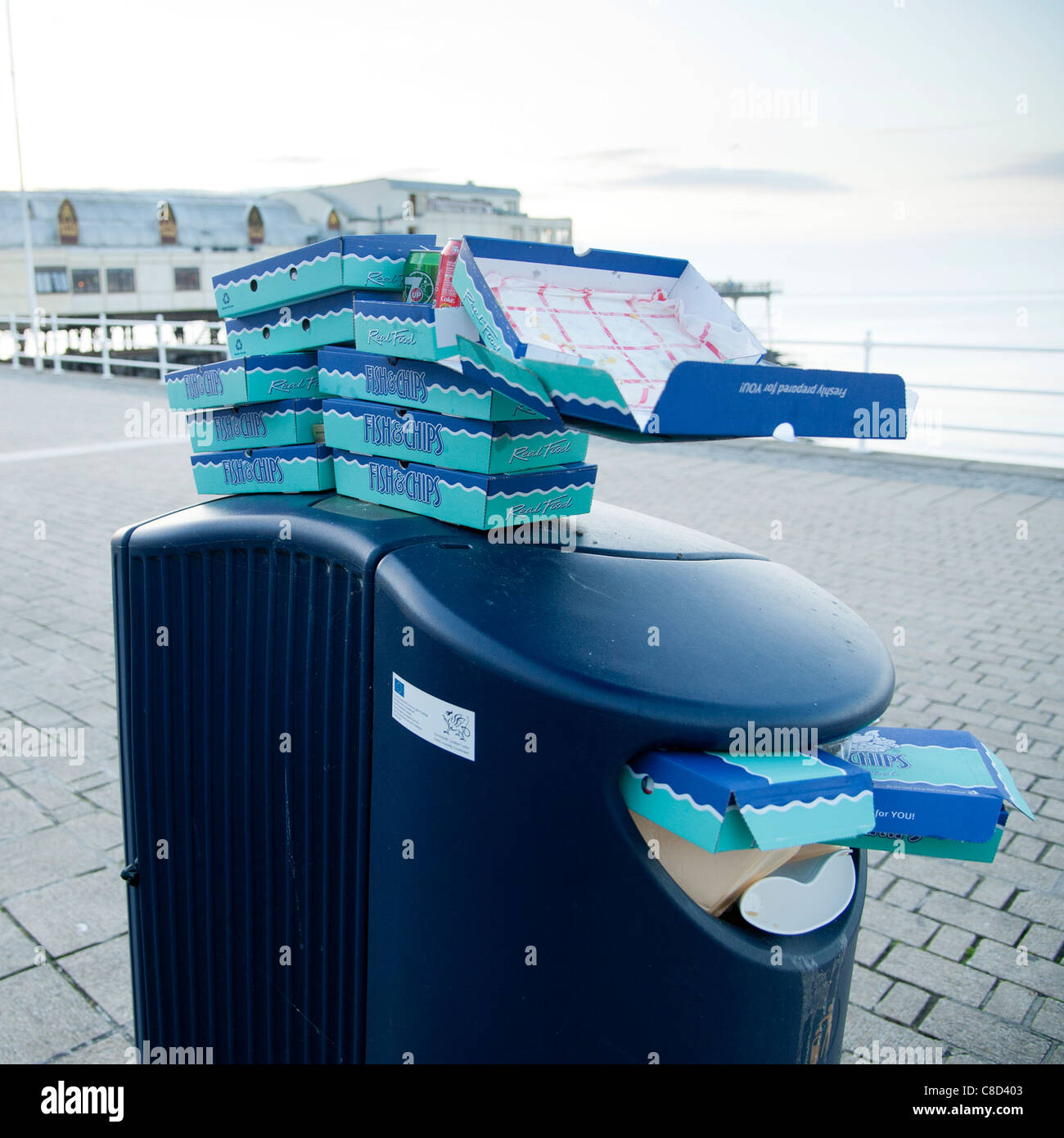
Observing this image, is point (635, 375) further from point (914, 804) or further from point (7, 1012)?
point (7, 1012)

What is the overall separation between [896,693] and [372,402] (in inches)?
147

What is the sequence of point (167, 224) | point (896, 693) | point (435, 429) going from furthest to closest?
point (167, 224)
point (896, 693)
point (435, 429)

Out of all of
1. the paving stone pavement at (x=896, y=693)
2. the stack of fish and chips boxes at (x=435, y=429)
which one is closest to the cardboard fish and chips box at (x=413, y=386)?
the stack of fish and chips boxes at (x=435, y=429)

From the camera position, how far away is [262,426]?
6.57 feet

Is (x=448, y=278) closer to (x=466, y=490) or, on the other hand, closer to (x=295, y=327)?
(x=466, y=490)

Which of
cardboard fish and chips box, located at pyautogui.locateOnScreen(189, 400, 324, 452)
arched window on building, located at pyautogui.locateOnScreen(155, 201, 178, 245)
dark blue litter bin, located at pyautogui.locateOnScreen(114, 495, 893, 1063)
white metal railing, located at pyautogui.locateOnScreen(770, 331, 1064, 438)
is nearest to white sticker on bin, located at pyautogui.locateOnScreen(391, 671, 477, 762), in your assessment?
dark blue litter bin, located at pyautogui.locateOnScreen(114, 495, 893, 1063)

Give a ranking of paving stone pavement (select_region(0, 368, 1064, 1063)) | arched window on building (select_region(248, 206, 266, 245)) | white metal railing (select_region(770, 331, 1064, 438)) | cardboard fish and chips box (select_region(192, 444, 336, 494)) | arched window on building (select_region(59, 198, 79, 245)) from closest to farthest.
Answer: cardboard fish and chips box (select_region(192, 444, 336, 494))
paving stone pavement (select_region(0, 368, 1064, 1063))
white metal railing (select_region(770, 331, 1064, 438))
arched window on building (select_region(59, 198, 79, 245))
arched window on building (select_region(248, 206, 266, 245))

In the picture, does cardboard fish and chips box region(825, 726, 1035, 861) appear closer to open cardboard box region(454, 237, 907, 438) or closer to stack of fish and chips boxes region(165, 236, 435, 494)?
open cardboard box region(454, 237, 907, 438)

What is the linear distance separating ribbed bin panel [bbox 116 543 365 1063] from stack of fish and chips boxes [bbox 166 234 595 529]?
23 centimetres

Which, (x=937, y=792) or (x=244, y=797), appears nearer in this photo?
(x=937, y=792)

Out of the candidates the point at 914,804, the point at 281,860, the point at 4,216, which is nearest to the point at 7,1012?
the point at 281,860

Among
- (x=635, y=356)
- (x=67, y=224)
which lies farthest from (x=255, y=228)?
(x=635, y=356)

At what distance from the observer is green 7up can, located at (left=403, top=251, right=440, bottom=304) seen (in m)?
1.72

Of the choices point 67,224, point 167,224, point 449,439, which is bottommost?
point 449,439
